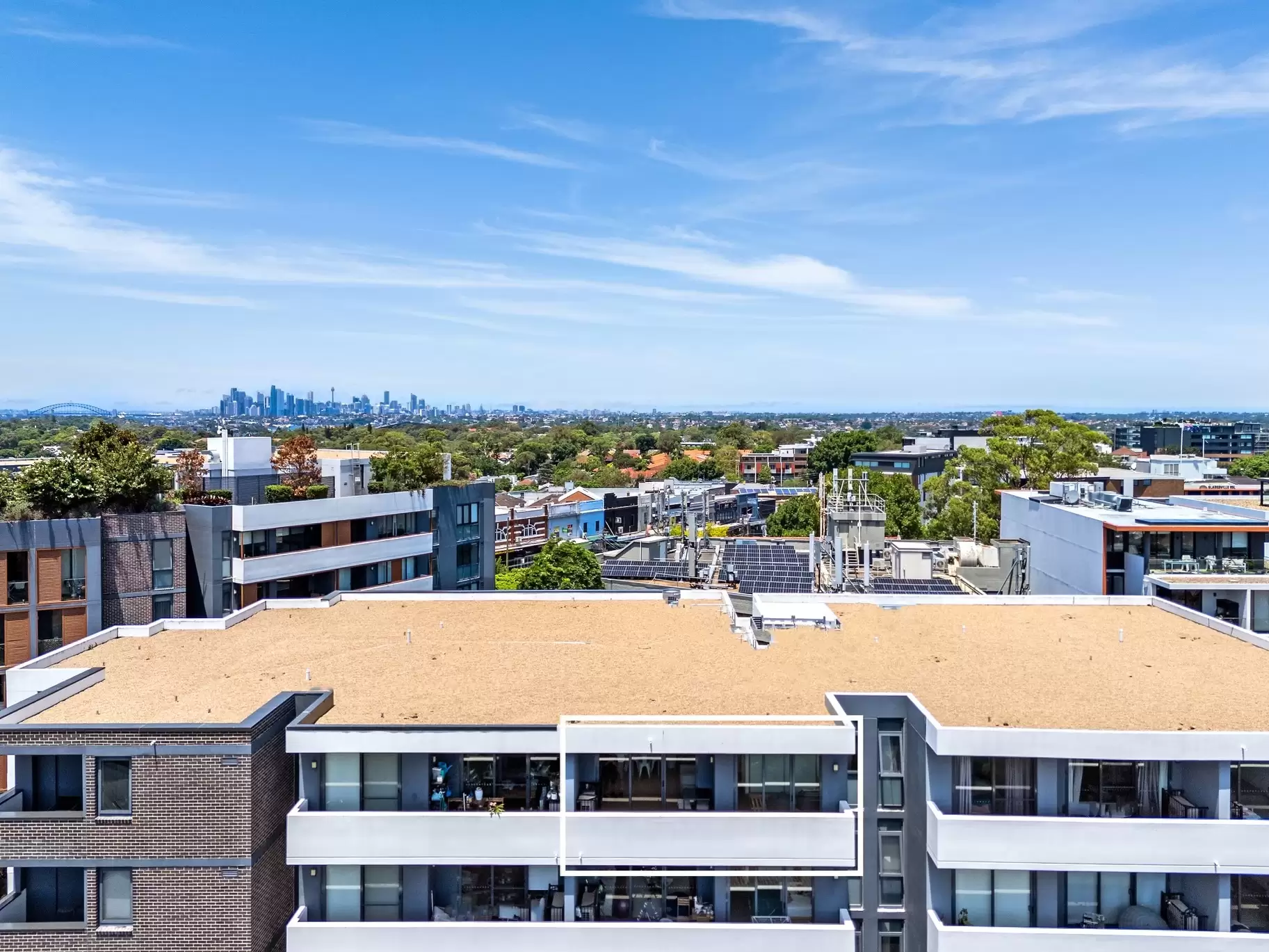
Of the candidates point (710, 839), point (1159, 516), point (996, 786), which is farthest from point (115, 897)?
point (1159, 516)

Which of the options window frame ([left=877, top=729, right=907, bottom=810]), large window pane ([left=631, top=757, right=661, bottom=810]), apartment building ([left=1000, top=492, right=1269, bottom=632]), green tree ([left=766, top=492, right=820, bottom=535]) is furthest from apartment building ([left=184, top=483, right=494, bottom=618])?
green tree ([left=766, top=492, right=820, bottom=535])

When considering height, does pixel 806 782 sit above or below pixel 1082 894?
above

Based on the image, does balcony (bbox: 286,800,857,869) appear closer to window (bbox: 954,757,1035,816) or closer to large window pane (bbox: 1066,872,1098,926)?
window (bbox: 954,757,1035,816)

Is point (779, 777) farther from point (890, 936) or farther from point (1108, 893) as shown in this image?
point (1108, 893)

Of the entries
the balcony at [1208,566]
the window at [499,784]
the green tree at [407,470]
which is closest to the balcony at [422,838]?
the window at [499,784]

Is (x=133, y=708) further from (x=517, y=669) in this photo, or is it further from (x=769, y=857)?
(x=769, y=857)

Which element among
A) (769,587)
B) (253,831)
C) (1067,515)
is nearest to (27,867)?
(253,831)

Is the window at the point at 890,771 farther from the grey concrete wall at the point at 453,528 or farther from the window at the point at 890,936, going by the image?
the grey concrete wall at the point at 453,528
